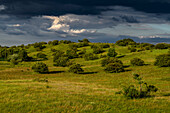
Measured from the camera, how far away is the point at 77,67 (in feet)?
182

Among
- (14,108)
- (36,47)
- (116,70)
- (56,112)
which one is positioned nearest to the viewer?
(56,112)

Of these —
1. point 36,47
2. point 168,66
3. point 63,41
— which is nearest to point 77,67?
point 168,66

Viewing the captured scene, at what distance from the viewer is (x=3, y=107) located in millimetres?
12531

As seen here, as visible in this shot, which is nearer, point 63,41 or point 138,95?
point 138,95

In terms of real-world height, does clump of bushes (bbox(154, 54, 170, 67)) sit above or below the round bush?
above

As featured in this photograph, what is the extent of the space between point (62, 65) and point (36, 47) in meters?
67.0

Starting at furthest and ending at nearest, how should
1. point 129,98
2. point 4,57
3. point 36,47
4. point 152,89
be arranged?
point 36,47 → point 4,57 → point 152,89 → point 129,98

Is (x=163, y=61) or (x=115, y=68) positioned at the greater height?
(x=163, y=61)

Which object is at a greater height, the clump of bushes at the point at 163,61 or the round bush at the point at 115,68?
the clump of bushes at the point at 163,61

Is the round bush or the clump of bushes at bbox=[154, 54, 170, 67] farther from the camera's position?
the clump of bushes at bbox=[154, 54, 170, 67]

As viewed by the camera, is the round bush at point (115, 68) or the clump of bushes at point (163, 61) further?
the clump of bushes at point (163, 61)

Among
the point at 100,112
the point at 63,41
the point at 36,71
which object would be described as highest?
the point at 63,41

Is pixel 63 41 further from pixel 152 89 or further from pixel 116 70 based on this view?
pixel 152 89

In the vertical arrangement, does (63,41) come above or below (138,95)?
above
